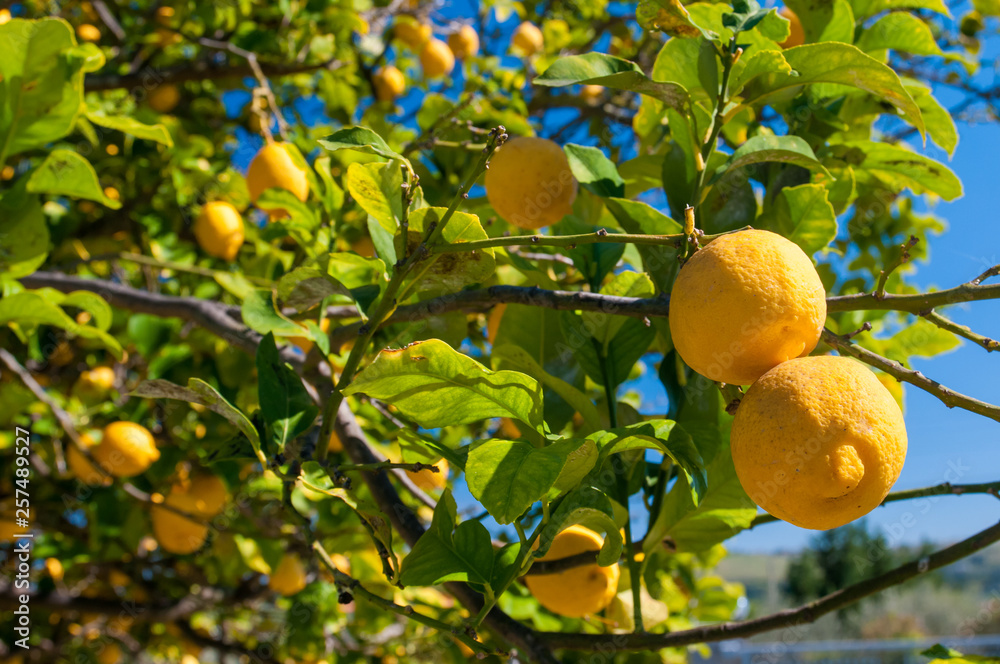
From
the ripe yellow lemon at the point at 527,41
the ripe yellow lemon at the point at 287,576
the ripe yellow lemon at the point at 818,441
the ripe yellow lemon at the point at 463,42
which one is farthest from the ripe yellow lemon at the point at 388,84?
the ripe yellow lemon at the point at 818,441

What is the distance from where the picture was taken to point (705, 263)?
0.49 m

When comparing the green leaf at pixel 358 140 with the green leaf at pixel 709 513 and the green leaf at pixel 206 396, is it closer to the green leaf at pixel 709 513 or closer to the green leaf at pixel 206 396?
the green leaf at pixel 206 396

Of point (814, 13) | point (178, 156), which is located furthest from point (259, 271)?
point (814, 13)

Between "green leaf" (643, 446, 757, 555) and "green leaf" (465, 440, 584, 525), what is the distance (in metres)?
0.21

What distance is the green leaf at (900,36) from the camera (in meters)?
0.85

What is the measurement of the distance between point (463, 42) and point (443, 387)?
2334mm

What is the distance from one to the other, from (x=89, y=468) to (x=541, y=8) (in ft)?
7.79

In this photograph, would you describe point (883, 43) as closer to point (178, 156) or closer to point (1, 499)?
point (178, 156)

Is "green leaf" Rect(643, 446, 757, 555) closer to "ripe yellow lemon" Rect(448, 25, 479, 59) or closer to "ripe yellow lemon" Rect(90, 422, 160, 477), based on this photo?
"ripe yellow lemon" Rect(90, 422, 160, 477)

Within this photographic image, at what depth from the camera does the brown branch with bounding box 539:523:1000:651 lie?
0.67m

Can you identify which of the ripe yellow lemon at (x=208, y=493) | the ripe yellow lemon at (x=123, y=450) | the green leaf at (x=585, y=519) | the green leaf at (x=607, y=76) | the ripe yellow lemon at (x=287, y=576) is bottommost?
the ripe yellow lemon at (x=287, y=576)

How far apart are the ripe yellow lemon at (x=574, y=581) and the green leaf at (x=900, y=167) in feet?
1.87

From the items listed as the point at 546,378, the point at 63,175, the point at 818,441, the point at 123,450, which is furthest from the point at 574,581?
the point at 123,450

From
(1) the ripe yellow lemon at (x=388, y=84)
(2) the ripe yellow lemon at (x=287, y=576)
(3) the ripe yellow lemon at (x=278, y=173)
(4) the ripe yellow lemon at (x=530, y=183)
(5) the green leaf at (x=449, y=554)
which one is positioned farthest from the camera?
(1) the ripe yellow lemon at (x=388, y=84)
